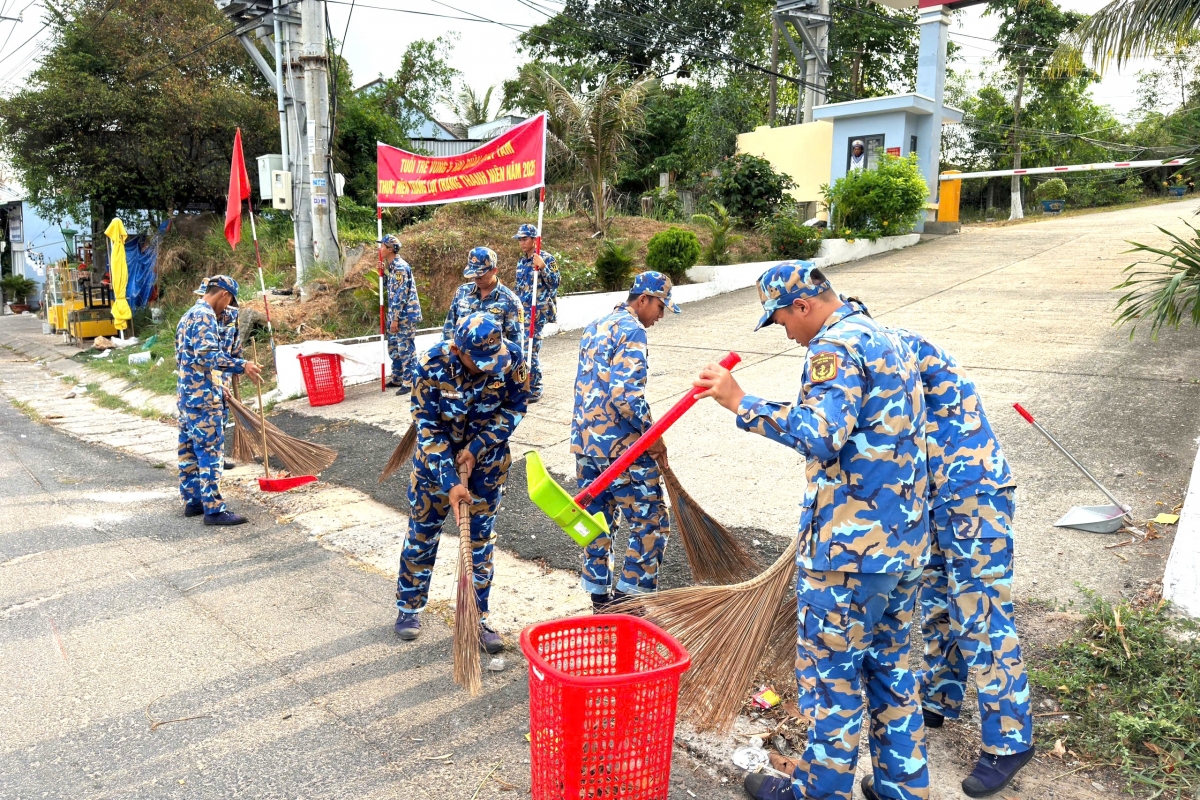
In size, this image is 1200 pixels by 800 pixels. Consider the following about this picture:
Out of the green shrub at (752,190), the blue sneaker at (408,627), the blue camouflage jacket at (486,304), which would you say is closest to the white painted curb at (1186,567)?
the blue sneaker at (408,627)

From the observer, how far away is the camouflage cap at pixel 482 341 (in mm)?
3483

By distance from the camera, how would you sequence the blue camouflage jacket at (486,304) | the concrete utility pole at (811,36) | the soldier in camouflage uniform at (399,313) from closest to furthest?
the blue camouflage jacket at (486,304) → the soldier in camouflage uniform at (399,313) → the concrete utility pole at (811,36)

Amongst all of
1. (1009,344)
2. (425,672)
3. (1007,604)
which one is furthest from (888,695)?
(1009,344)

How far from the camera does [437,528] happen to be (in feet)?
13.0

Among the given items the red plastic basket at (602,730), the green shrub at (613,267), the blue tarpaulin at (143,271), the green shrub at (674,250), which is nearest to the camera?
the red plastic basket at (602,730)

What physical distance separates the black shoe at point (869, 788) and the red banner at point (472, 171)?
5.65 meters

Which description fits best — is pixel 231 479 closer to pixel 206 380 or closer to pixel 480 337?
pixel 206 380

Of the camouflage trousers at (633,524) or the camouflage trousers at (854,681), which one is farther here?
the camouflage trousers at (633,524)

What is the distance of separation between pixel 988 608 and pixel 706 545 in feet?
5.02

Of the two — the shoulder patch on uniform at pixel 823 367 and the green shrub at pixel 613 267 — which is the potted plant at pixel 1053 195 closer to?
the green shrub at pixel 613 267

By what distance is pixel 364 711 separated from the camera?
11.1 feet

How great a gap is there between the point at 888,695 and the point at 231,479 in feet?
20.0

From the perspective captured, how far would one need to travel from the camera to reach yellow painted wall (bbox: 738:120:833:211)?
1914cm

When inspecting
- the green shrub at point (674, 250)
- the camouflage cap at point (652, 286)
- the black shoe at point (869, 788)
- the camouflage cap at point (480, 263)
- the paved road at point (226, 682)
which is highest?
the green shrub at point (674, 250)
